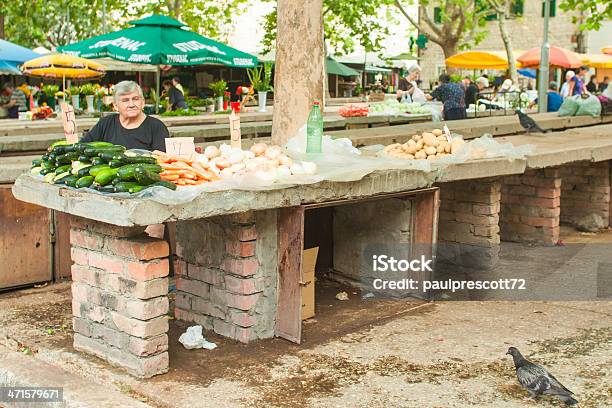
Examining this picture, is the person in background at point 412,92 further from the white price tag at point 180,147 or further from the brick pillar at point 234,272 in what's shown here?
the white price tag at point 180,147

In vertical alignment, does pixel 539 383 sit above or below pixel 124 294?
below

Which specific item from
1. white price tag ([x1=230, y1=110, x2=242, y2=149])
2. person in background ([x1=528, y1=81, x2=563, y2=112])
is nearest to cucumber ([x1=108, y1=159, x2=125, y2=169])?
white price tag ([x1=230, y1=110, x2=242, y2=149])

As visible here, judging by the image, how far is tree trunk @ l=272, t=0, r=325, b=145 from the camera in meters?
7.73

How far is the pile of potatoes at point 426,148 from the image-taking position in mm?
6754

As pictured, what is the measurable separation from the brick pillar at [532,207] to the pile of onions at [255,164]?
395 centimetres

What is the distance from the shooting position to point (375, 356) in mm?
5238

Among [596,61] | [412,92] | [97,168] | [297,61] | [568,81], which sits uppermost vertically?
[596,61]

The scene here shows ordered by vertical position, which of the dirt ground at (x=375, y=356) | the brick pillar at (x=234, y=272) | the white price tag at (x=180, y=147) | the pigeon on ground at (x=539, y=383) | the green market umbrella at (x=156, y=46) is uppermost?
the green market umbrella at (x=156, y=46)

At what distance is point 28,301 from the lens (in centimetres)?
645

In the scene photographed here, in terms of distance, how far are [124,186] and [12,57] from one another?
55.1 ft

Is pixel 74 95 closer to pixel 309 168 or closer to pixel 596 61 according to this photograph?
pixel 309 168

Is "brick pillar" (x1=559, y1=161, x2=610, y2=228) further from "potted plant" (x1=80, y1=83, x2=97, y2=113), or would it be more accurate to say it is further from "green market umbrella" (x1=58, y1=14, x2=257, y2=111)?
"potted plant" (x1=80, y1=83, x2=97, y2=113)

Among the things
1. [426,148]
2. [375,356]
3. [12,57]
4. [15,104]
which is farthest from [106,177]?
[12,57]

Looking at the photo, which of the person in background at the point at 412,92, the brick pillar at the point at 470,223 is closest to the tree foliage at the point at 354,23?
the person in background at the point at 412,92
